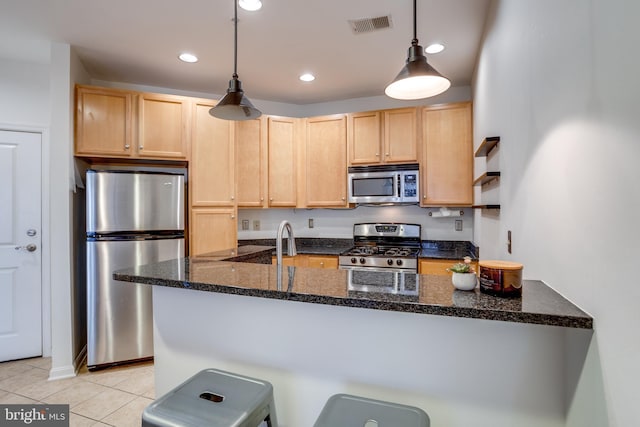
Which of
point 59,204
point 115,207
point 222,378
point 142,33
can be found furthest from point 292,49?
point 222,378

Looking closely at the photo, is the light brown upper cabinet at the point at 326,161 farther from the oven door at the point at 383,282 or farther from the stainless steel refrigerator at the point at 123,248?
the oven door at the point at 383,282

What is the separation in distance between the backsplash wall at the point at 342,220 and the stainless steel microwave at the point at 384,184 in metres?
0.39

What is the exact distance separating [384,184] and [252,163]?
1.46m

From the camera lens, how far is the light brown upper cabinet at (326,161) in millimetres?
3613

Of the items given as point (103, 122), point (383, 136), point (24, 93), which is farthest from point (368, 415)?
point (24, 93)

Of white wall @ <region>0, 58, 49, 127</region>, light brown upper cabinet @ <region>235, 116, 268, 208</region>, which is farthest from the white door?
light brown upper cabinet @ <region>235, 116, 268, 208</region>

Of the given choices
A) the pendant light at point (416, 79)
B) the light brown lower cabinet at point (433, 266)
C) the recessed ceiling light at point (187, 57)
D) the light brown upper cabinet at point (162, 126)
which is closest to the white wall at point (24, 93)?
the light brown upper cabinet at point (162, 126)

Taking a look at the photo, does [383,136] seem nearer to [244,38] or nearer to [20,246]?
[244,38]

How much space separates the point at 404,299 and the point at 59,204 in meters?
2.85

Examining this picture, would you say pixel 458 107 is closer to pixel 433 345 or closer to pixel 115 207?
pixel 433 345

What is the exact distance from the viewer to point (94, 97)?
281cm

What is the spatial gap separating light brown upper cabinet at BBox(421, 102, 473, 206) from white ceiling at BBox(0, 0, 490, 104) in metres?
0.41

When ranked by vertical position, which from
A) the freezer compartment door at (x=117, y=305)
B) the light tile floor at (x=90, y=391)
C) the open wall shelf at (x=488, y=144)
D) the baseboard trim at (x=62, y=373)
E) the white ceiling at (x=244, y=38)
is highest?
the white ceiling at (x=244, y=38)

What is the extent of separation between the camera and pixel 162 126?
3.03 meters
